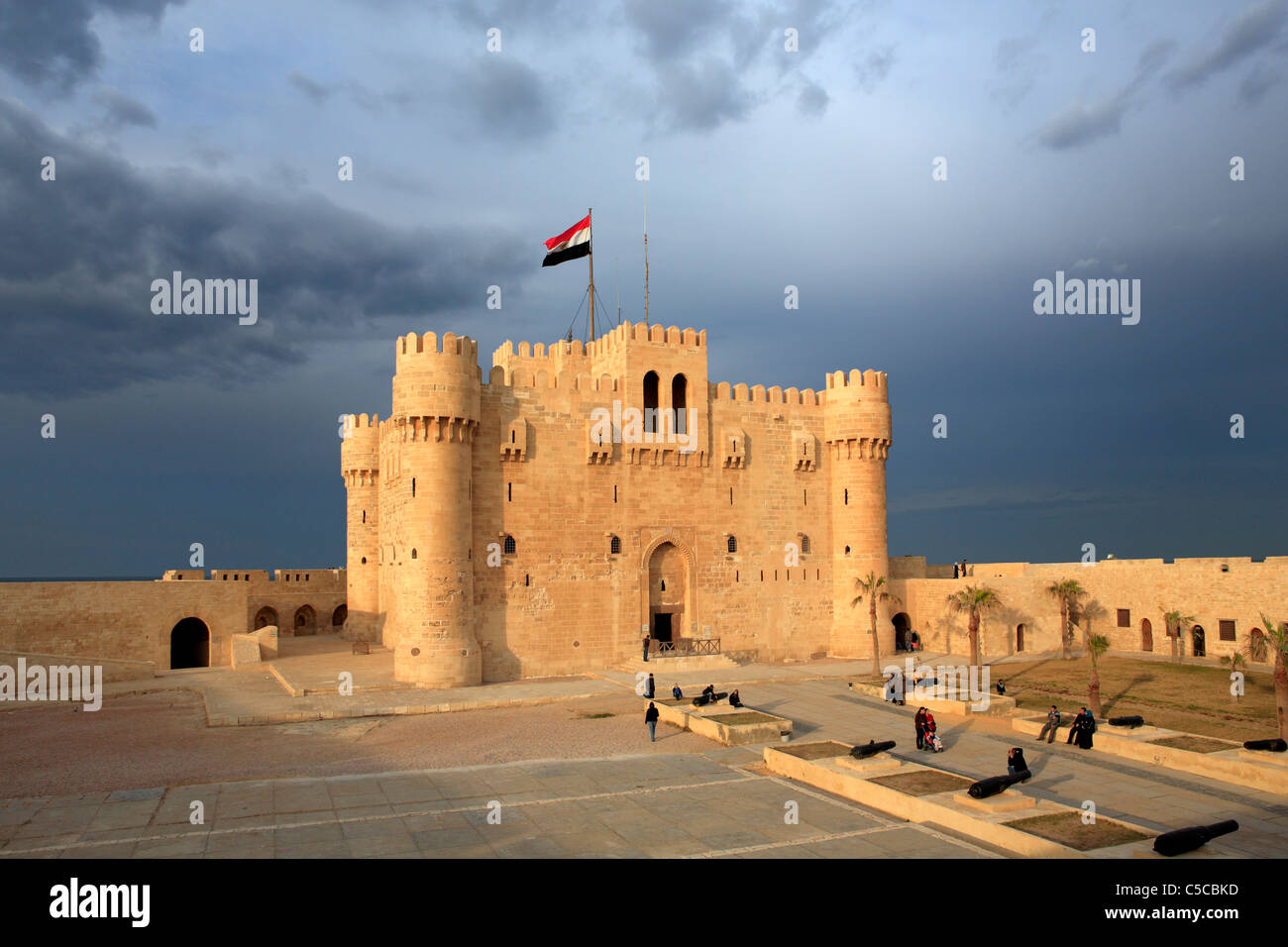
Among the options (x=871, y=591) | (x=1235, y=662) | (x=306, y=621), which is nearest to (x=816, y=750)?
(x=1235, y=662)

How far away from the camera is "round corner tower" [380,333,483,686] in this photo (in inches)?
1156

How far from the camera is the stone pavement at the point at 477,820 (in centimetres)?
1298

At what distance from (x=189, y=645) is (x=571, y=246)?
2817cm

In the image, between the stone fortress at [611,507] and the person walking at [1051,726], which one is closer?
the person walking at [1051,726]

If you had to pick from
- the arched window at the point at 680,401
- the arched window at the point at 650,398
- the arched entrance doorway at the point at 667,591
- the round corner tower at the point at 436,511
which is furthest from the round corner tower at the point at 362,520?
the arched window at the point at 680,401

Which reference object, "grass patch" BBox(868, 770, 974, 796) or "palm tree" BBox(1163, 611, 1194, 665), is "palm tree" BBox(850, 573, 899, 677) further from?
"grass patch" BBox(868, 770, 974, 796)

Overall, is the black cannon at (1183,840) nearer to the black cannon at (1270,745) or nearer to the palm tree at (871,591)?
the black cannon at (1270,745)

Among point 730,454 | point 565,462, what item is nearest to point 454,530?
point 565,462

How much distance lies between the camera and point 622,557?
34094 millimetres

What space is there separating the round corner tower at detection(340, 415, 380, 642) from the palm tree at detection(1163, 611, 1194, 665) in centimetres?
3604

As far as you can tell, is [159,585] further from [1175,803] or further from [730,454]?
[1175,803]

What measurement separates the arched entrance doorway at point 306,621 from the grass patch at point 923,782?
42042mm
